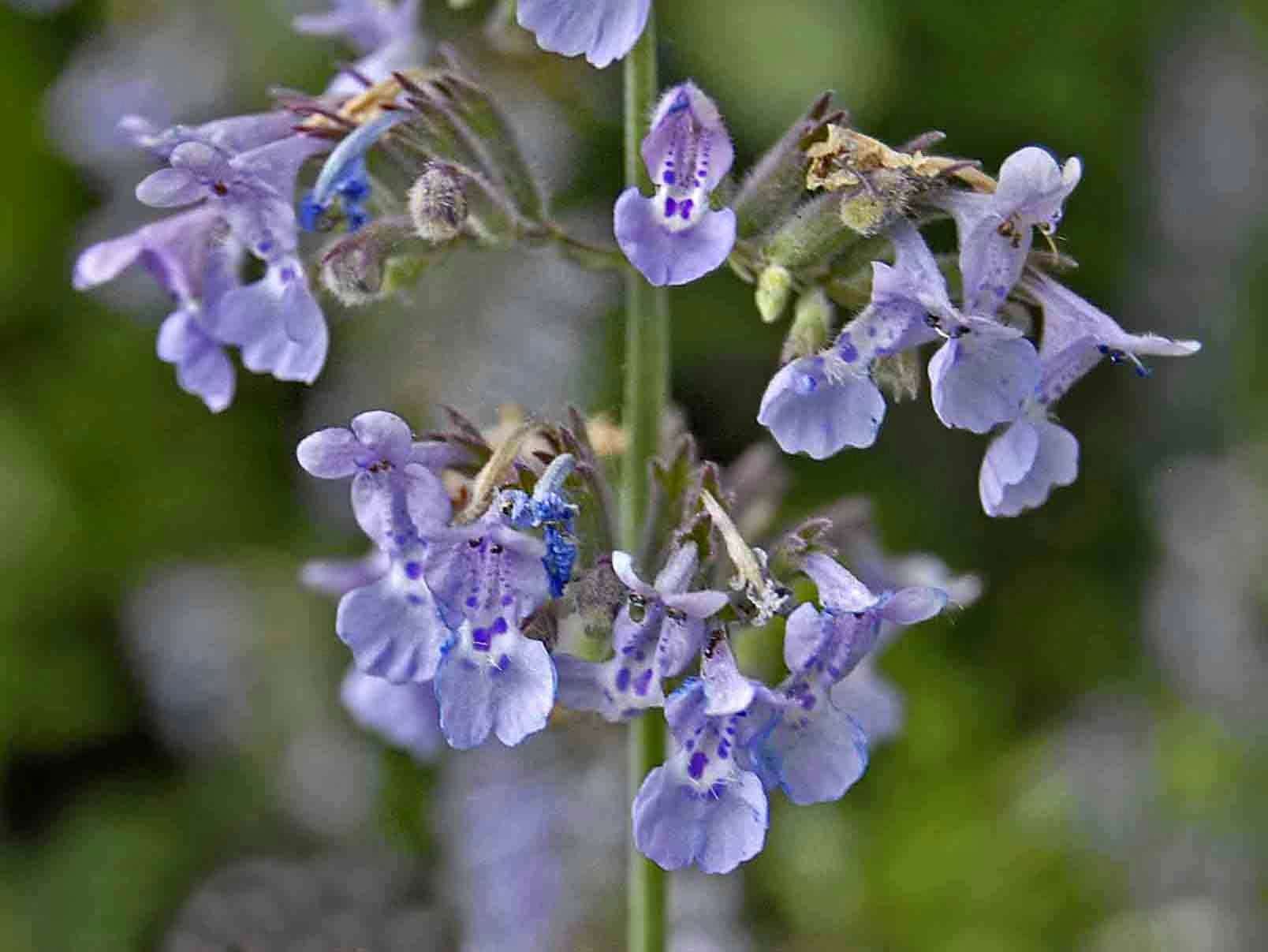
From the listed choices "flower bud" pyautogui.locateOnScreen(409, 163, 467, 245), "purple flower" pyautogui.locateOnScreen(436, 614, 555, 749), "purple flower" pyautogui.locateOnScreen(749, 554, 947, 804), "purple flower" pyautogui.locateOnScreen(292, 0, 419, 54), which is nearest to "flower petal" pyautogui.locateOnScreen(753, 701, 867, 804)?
"purple flower" pyautogui.locateOnScreen(749, 554, 947, 804)

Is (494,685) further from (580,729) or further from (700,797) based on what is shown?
(580,729)

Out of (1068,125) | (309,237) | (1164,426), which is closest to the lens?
(309,237)

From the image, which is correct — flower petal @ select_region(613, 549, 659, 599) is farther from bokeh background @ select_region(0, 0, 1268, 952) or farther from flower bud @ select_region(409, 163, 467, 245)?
bokeh background @ select_region(0, 0, 1268, 952)

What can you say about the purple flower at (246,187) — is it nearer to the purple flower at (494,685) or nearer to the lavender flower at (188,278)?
the lavender flower at (188,278)

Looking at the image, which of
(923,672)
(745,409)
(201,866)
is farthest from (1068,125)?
(201,866)

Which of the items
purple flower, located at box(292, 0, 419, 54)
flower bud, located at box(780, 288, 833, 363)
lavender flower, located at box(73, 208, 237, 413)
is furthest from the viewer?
purple flower, located at box(292, 0, 419, 54)

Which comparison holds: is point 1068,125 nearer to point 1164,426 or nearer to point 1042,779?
point 1164,426

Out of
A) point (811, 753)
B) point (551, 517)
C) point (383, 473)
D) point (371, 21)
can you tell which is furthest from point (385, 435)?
point (371, 21)
